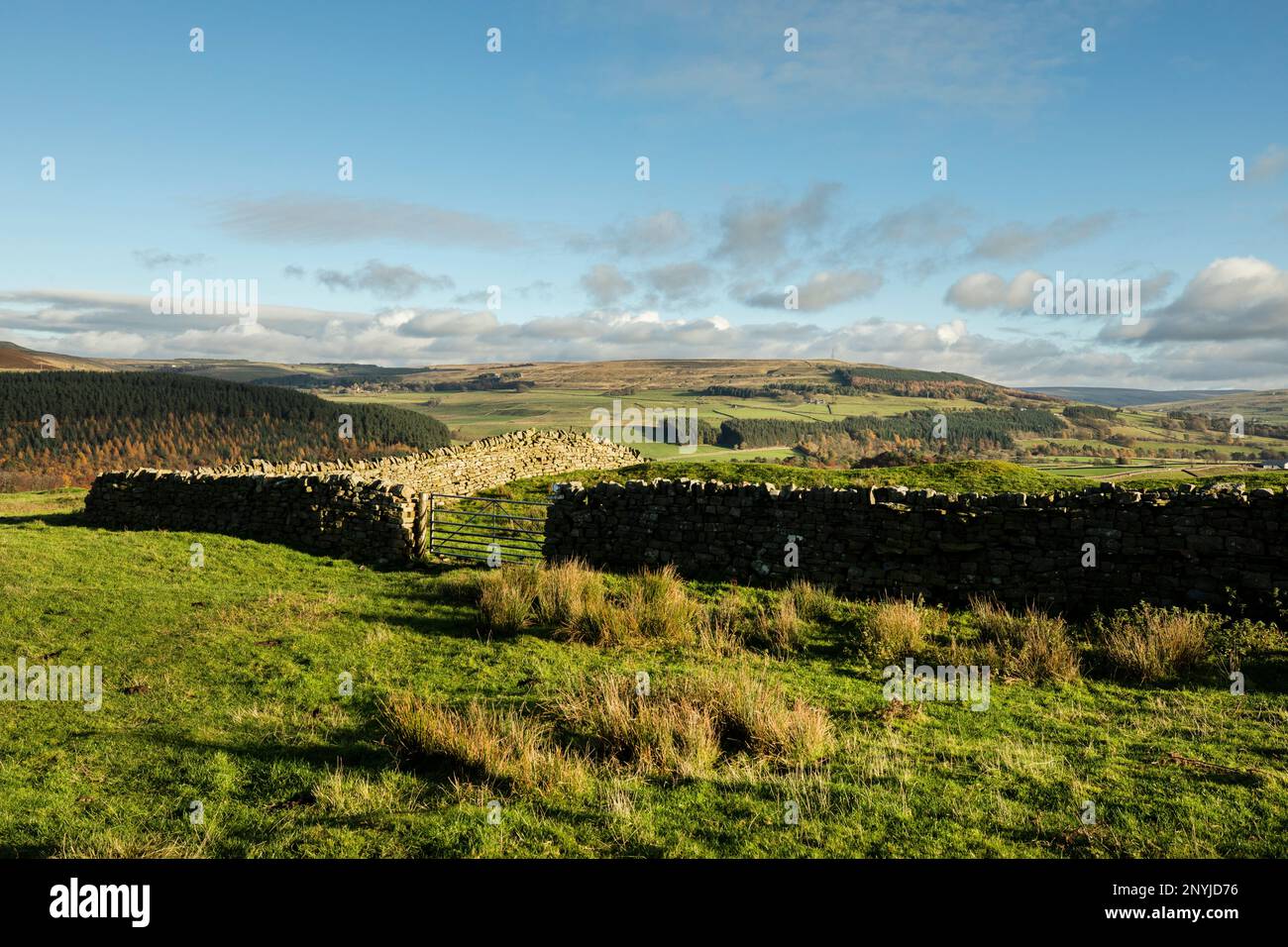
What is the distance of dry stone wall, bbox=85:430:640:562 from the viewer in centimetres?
1719

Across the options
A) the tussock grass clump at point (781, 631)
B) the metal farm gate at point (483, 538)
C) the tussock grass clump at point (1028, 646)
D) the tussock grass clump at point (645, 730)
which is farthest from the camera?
the metal farm gate at point (483, 538)

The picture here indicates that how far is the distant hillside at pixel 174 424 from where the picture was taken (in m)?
55.8

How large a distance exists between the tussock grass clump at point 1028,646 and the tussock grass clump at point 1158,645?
55 centimetres

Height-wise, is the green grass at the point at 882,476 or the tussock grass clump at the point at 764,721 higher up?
the green grass at the point at 882,476

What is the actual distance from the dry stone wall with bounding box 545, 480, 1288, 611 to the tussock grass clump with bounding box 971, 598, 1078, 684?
1.21 m

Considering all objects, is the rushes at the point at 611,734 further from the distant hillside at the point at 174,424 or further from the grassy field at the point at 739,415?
the distant hillside at the point at 174,424

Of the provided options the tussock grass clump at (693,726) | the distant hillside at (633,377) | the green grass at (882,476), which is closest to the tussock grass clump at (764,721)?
the tussock grass clump at (693,726)

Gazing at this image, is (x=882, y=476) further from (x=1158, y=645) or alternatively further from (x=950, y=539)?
(x=1158, y=645)

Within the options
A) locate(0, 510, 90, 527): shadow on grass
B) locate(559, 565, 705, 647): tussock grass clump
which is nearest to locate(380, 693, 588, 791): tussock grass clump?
locate(559, 565, 705, 647): tussock grass clump

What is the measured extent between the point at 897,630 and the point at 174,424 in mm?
69899

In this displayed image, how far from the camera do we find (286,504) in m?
18.7
